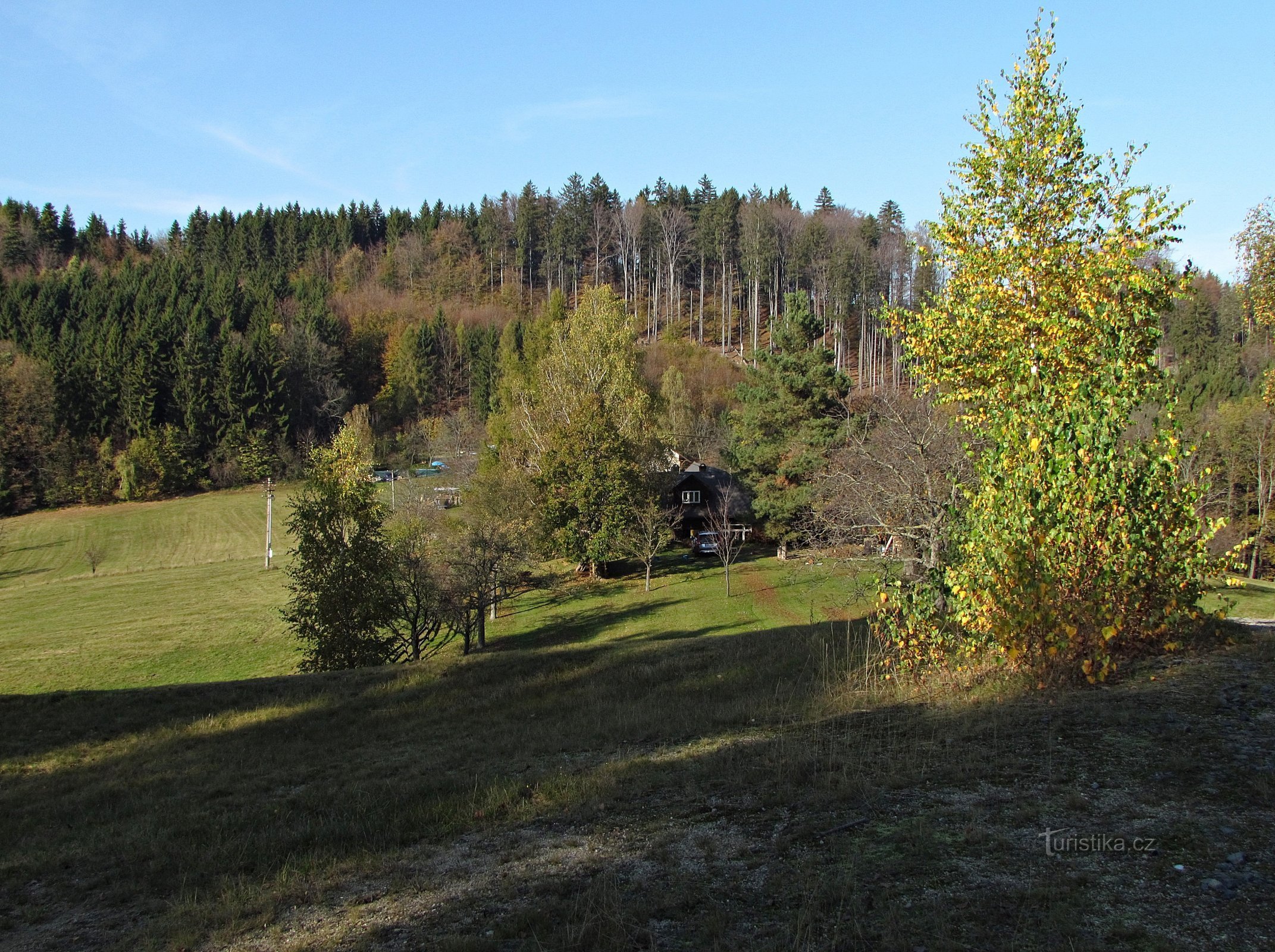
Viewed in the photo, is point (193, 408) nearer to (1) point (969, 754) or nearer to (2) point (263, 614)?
(2) point (263, 614)

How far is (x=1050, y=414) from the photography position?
724 centimetres

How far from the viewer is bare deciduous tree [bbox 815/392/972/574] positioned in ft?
50.2

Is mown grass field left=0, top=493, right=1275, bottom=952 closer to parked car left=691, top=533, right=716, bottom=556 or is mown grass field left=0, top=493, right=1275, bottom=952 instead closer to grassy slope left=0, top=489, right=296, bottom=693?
grassy slope left=0, top=489, right=296, bottom=693

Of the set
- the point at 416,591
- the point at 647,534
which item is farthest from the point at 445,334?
the point at 416,591

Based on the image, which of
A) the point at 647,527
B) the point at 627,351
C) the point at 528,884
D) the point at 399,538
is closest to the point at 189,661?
the point at 399,538

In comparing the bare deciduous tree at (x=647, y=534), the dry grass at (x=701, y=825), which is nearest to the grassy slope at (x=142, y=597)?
the bare deciduous tree at (x=647, y=534)

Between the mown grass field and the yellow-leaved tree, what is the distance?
1.95 feet

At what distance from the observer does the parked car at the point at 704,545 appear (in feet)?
146

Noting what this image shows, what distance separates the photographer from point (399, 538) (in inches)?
1019

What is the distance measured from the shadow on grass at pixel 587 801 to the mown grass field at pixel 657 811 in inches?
1.0

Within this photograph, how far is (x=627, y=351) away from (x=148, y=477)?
143 ft

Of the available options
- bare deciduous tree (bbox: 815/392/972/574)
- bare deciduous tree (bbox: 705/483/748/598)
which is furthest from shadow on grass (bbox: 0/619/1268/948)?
bare deciduous tree (bbox: 705/483/748/598)

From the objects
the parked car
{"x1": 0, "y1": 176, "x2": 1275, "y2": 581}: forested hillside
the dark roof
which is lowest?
the parked car

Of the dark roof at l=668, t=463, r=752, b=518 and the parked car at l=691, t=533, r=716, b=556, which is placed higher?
the dark roof at l=668, t=463, r=752, b=518
